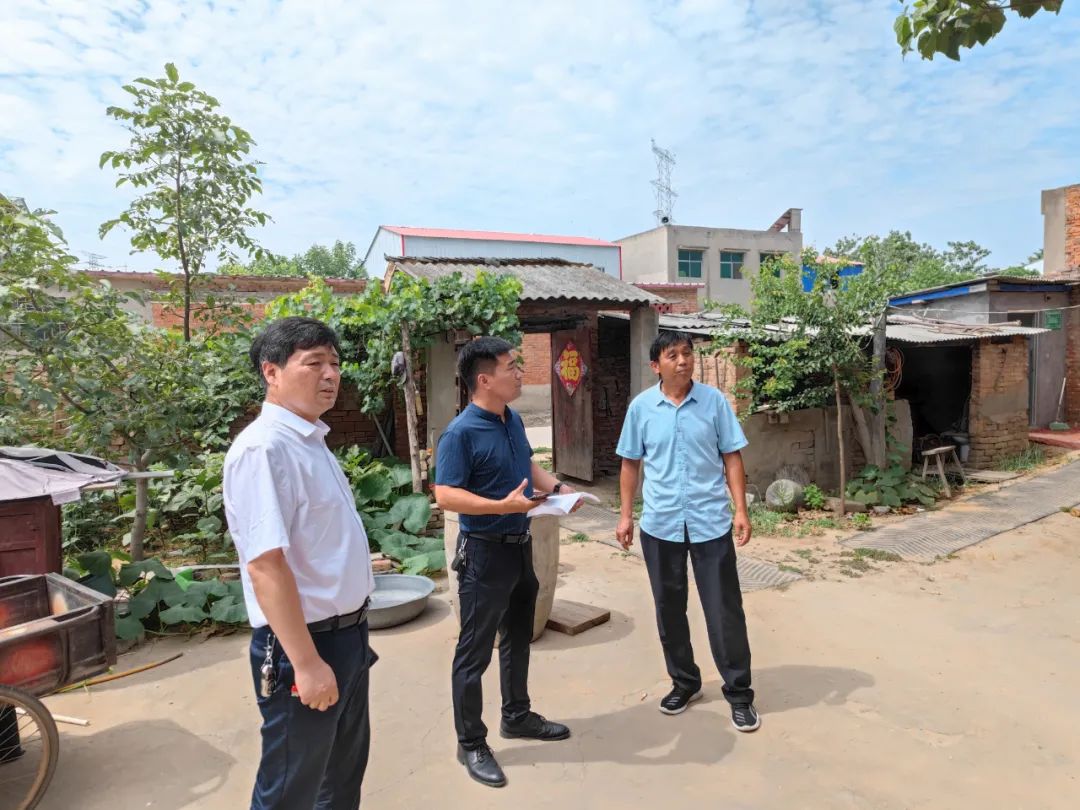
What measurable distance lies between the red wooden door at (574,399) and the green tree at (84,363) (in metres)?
4.45

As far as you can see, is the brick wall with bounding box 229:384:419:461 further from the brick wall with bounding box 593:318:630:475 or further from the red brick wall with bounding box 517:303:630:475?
the brick wall with bounding box 593:318:630:475

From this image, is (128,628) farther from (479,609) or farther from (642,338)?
(642,338)

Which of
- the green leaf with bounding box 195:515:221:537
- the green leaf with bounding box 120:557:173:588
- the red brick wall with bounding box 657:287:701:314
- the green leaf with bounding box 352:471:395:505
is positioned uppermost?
the red brick wall with bounding box 657:287:701:314

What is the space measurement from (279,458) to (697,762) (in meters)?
2.13

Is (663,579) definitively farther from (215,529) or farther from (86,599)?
(215,529)

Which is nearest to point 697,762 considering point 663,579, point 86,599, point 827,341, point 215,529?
point 663,579

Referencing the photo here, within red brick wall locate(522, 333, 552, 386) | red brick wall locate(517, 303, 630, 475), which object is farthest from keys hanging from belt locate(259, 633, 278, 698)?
red brick wall locate(522, 333, 552, 386)

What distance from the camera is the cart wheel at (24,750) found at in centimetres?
245

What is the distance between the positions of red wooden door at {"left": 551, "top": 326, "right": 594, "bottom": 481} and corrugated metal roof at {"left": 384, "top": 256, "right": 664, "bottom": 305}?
27.4 inches

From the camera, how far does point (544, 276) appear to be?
27.5ft

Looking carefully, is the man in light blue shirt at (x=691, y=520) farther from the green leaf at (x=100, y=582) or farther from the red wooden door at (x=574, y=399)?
the red wooden door at (x=574, y=399)

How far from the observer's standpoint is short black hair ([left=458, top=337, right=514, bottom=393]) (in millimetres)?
2662

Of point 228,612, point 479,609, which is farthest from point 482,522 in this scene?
point 228,612

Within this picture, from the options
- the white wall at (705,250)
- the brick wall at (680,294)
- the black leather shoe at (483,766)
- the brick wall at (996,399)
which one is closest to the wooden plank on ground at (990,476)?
the brick wall at (996,399)
